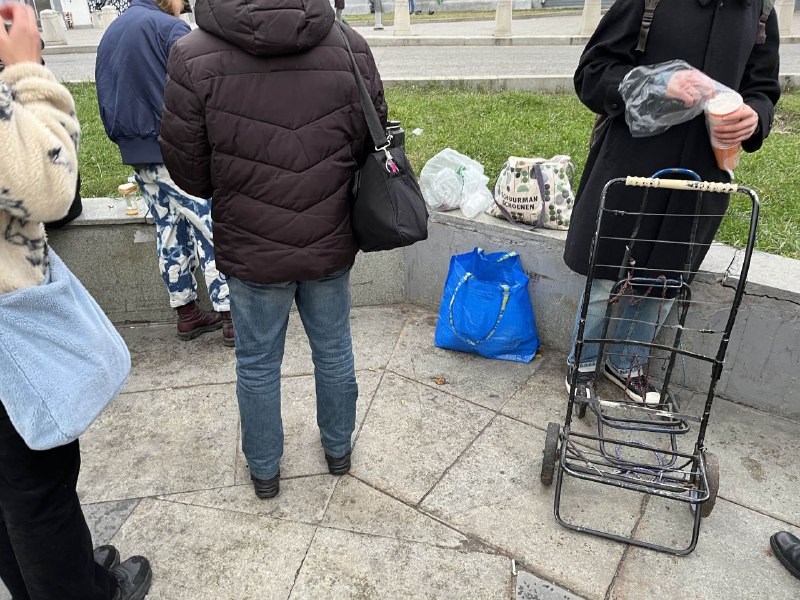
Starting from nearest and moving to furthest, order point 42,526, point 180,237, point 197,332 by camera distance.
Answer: point 42,526 → point 180,237 → point 197,332

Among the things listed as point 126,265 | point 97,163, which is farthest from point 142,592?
point 97,163

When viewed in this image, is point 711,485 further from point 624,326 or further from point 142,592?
point 142,592

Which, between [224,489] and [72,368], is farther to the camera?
[224,489]

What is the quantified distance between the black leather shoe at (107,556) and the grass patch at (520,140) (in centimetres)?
299

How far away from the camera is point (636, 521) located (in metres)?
2.74

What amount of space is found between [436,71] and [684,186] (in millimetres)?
11245

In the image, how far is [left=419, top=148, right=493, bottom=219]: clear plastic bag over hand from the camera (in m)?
4.09

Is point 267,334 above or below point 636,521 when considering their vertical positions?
above

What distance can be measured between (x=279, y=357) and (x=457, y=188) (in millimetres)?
1949

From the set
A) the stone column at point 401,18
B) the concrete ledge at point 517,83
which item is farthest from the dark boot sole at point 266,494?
the stone column at point 401,18

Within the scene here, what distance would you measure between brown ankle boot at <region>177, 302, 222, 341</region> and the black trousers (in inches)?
84.7

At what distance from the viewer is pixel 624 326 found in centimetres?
344

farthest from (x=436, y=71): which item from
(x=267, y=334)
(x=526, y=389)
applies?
(x=267, y=334)

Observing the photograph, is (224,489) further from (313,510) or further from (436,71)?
(436,71)
